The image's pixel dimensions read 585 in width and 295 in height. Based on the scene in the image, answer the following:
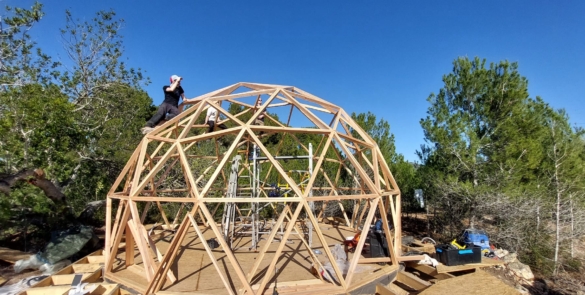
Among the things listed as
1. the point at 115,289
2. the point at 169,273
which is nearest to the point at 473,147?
the point at 169,273

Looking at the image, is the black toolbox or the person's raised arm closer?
the black toolbox

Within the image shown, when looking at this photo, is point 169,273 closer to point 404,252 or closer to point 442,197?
point 404,252

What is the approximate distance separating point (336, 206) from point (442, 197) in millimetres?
5814

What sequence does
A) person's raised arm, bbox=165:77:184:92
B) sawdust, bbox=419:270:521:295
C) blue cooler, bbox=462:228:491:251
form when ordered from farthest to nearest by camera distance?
blue cooler, bbox=462:228:491:251 → person's raised arm, bbox=165:77:184:92 → sawdust, bbox=419:270:521:295

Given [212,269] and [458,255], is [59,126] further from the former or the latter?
[458,255]

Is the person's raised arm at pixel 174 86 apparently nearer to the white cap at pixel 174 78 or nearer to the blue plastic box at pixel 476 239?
the white cap at pixel 174 78

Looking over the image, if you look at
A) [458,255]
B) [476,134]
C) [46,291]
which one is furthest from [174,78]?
[476,134]

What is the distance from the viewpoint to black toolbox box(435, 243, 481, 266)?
26.0 ft

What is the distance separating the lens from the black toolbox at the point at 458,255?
792 cm

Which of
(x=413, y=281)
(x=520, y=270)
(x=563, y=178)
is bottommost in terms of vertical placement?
(x=520, y=270)

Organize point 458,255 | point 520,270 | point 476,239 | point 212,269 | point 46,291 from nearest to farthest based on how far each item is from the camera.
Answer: point 46,291 → point 212,269 → point 458,255 → point 476,239 → point 520,270

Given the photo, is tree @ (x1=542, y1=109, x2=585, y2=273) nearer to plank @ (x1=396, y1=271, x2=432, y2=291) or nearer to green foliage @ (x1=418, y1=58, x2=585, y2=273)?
green foliage @ (x1=418, y1=58, x2=585, y2=273)

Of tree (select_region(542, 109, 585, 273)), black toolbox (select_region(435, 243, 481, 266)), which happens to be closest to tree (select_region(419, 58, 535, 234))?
tree (select_region(542, 109, 585, 273))

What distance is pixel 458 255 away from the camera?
795 cm
